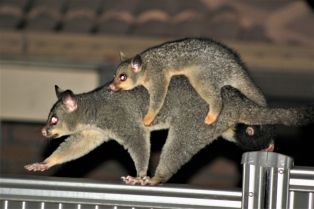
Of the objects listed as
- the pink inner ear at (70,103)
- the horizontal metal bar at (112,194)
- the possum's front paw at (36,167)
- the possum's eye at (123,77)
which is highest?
the possum's eye at (123,77)

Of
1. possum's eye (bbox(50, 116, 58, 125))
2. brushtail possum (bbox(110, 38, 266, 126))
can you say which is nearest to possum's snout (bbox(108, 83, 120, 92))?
brushtail possum (bbox(110, 38, 266, 126))

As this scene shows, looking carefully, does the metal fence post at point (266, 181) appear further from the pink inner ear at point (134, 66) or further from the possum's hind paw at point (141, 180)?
the pink inner ear at point (134, 66)

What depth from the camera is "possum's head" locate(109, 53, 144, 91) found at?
6.90 m

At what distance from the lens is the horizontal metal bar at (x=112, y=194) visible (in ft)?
18.0

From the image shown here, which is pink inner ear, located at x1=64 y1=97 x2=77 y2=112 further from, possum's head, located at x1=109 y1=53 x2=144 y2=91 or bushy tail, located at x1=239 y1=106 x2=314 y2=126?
bushy tail, located at x1=239 y1=106 x2=314 y2=126

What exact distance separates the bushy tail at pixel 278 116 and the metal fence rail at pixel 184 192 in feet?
3.45

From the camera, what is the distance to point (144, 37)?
32.0 feet

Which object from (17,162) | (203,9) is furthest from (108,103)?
(17,162)

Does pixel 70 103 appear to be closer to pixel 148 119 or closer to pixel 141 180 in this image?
pixel 148 119

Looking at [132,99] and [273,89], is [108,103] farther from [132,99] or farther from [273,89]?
[273,89]

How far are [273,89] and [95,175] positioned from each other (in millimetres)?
2745

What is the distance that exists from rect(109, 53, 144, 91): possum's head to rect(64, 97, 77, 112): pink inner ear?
52 centimetres

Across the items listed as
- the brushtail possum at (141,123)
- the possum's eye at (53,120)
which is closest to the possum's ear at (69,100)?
the brushtail possum at (141,123)

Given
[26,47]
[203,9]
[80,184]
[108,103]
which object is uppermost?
[203,9]
